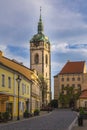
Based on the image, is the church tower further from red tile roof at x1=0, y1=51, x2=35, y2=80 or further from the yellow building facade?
the yellow building facade

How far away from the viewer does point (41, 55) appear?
580ft

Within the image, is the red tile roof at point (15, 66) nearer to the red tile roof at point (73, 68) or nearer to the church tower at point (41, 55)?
the red tile roof at point (73, 68)

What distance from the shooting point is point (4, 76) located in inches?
1812

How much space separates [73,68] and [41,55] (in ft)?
61.4

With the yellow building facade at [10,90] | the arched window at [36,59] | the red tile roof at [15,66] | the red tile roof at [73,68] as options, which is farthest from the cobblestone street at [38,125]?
the arched window at [36,59]

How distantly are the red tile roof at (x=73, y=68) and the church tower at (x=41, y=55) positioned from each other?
36.5ft

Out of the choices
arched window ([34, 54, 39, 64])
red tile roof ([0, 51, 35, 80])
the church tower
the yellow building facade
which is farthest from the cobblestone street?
arched window ([34, 54, 39, 64])

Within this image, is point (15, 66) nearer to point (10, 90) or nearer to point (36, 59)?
point (10, 90)

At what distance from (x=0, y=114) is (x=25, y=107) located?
82.0ft

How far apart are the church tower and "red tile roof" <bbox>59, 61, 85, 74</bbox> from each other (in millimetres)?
11121

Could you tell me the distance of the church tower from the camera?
575 ft

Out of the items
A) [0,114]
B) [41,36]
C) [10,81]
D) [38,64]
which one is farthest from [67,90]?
[0,114]

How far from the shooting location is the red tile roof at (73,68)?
163637 millimetres

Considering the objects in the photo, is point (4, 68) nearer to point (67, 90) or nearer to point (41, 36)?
point (67, 90)
